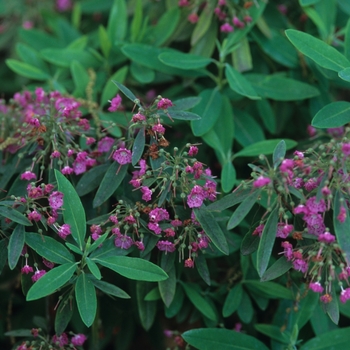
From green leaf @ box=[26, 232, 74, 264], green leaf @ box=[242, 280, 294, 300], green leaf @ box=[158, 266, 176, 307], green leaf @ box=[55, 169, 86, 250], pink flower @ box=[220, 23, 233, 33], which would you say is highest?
pink flower @ box=[220, 23, 233, 33]

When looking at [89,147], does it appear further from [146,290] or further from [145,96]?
[145,96]

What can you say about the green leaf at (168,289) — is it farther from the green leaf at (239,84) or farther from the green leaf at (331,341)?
the green leaf at (239,84)

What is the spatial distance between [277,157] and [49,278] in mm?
578

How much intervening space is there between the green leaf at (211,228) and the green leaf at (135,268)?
0.14 m

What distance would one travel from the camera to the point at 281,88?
1.75 meters

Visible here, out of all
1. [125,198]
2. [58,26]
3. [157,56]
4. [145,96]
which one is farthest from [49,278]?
[58,26]

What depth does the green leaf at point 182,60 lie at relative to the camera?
5.34ft

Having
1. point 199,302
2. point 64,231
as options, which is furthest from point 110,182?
point 199,302

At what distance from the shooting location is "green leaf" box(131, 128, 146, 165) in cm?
129

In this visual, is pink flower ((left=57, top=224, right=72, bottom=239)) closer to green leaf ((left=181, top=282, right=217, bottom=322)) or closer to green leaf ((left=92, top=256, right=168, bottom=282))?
green leaf ((left=92, top=256, right=168, bottom=282))

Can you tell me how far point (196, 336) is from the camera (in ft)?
4.42

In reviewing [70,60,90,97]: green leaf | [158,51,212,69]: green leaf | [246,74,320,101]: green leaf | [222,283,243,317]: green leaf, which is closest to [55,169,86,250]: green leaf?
[222,283,243,317]: green leaf

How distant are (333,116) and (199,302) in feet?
2.06

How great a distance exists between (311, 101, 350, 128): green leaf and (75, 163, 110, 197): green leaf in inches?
22.6
